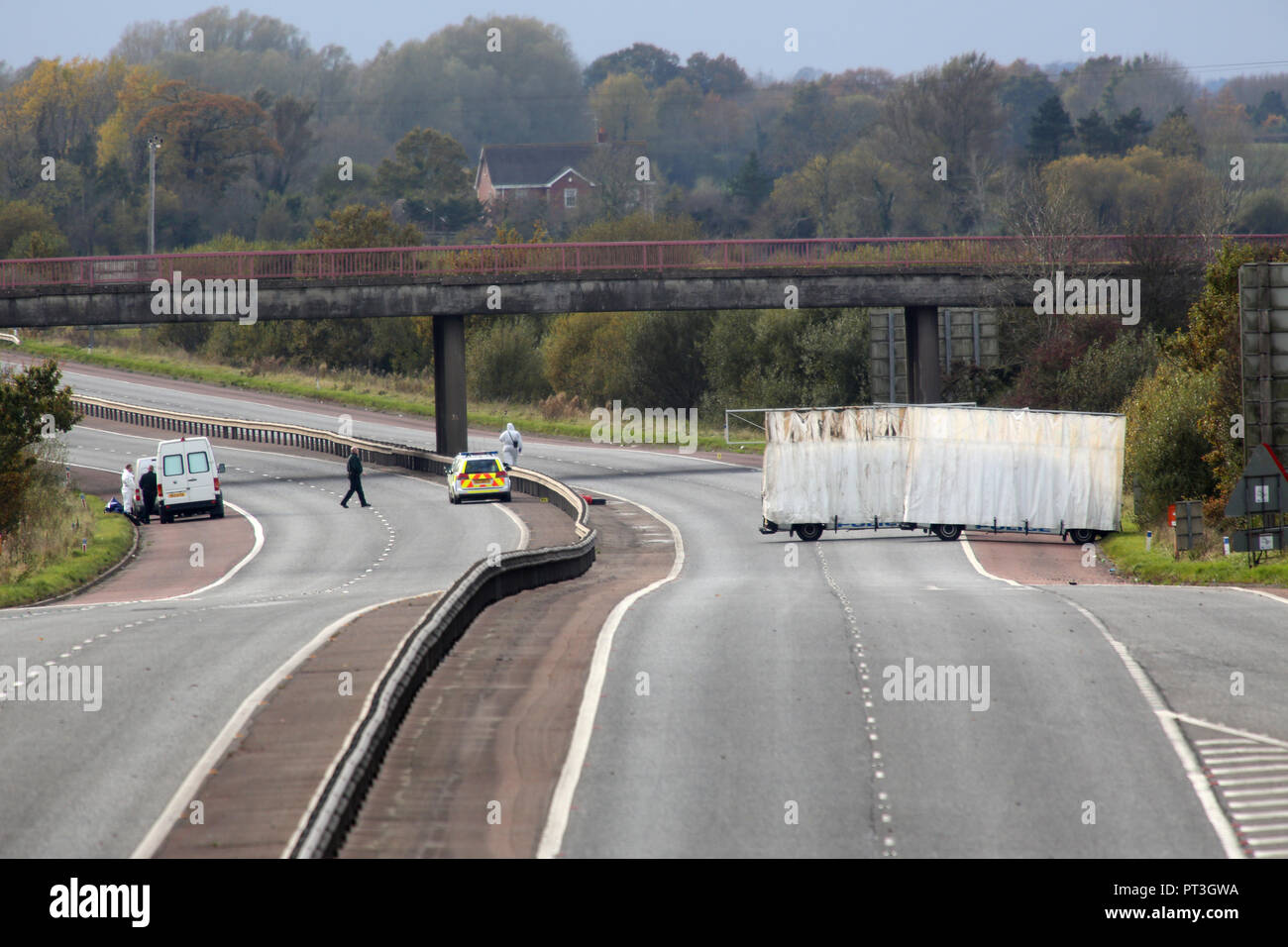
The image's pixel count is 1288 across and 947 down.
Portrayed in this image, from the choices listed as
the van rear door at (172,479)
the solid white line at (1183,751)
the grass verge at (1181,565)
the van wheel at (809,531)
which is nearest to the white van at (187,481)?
the van rear door at (172,479)

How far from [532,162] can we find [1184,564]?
155726mm

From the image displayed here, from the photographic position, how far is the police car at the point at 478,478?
4656 cm

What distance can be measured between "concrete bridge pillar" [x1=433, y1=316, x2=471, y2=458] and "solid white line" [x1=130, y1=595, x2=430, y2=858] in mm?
37913

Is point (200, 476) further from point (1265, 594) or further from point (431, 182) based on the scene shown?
point (431, 182)

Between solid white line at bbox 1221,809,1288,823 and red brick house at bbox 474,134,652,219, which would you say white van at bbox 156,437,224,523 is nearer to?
solid white line at bbox 1221,809,1288,823

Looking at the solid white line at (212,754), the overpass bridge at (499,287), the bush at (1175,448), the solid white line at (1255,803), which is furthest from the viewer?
the overpass bridge at (499,287)

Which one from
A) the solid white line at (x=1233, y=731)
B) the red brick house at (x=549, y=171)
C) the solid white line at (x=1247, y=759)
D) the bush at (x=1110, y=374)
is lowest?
the solid white line at (x=1247, y=759)

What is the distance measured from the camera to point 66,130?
161 metres

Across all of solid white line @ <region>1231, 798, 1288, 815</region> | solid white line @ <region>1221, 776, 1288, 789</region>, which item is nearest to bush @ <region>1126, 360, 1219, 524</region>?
solid white line @ <region>1221, 776, 1288, 789</region>

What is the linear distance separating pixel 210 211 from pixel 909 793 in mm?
142221

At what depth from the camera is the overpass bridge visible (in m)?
53.5

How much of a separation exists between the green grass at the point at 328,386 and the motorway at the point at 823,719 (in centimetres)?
4309

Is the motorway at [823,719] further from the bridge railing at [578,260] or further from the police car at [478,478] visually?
the bridge railing at [578,260]
